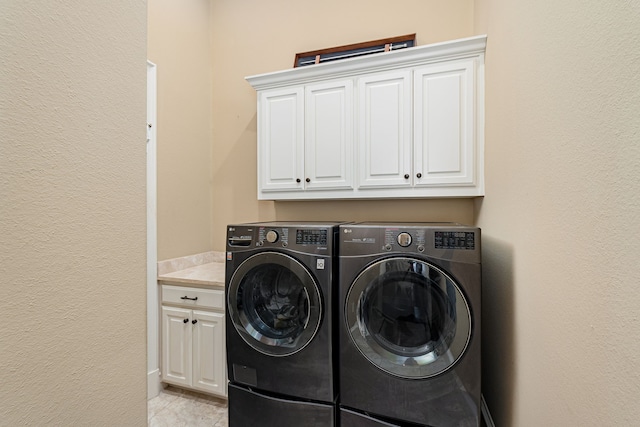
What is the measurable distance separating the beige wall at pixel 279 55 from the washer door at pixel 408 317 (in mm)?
909

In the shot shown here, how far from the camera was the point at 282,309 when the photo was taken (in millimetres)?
1593

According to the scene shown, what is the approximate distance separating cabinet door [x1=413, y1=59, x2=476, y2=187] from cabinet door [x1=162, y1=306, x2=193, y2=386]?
1919mm

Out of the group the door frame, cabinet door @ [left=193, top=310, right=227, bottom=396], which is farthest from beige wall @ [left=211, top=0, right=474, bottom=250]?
cabinet door @ [left=193, top=310, right=227, bottom=396]

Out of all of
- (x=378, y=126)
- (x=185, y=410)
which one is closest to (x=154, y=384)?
(x=185, y=410)

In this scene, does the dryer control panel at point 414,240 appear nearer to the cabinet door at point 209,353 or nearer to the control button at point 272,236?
the control button at point 272,236

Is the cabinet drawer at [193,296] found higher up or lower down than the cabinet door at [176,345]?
higher up

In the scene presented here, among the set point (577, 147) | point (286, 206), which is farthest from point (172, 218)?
point (577, 147)

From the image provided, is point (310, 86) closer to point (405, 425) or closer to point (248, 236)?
point (248, 236)

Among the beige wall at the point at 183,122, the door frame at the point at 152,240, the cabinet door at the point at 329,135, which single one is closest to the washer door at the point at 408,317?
the cabinet door at the point at 329,135

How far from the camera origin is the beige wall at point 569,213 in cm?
55

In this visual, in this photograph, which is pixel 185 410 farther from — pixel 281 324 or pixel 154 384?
pixel 281 324

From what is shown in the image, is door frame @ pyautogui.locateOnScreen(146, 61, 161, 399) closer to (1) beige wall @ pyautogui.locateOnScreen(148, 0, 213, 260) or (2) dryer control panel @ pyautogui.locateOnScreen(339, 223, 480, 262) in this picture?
(1) beige wall @ pyautogui.locateOnScreen(148, 0, 213, 260)

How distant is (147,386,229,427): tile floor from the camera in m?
1.85

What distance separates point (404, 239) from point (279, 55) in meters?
2.05
